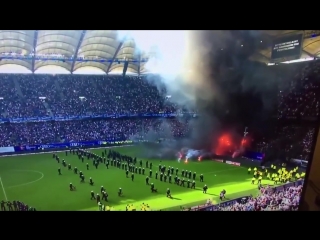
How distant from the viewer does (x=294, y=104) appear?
835 cm

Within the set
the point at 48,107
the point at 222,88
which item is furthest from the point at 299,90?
the point at 48,107

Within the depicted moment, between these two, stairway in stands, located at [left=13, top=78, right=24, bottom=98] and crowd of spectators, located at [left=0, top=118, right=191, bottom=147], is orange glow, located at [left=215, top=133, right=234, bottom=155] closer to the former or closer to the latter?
crowd of spectators, located at [left=0, top=118, right=191, bottom=147]

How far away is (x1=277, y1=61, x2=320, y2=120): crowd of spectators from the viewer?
795 centimetres

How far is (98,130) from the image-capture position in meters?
10.4

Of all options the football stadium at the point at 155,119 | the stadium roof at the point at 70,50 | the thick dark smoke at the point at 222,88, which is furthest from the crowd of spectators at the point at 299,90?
the stadium roof at the point at 70,50

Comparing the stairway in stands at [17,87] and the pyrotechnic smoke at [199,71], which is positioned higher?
the pyrotechnic smoke at [199,71]

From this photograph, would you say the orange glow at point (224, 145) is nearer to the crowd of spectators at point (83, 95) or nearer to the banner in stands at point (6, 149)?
the crowd of spectators at point (83, 95)

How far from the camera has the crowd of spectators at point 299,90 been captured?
795cm

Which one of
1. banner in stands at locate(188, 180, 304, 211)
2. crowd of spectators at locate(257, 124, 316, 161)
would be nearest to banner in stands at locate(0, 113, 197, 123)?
crowd of spectators at locate(257, 124, 316, 161)

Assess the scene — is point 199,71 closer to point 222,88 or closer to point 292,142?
point 222,88

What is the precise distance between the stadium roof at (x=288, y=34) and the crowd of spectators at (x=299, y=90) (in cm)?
36
